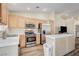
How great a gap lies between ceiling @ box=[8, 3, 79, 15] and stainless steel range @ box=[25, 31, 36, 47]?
0.36 metres

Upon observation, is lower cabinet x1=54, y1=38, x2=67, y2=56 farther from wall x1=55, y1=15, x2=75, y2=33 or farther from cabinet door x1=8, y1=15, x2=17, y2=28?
cabinet door x1=8, y1=15, x2=17, y2=28

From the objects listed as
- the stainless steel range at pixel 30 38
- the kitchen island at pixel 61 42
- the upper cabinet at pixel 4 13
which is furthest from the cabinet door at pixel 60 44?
the upper cabinet at pixel 4 13

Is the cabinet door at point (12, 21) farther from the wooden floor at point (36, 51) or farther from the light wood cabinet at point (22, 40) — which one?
the wooden floor at point (36, 51)

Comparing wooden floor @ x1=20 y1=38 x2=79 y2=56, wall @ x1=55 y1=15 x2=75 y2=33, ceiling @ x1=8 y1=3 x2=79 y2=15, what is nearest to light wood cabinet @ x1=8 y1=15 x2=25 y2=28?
ceiling @ x1=8 y1=3 x2=79 y2=15

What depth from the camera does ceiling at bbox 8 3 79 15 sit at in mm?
1451

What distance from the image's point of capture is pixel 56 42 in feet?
5.37

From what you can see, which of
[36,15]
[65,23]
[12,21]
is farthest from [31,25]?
[65,23]

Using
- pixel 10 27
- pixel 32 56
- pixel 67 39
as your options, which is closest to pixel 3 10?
pixel 10 27

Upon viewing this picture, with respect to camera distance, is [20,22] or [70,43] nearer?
[20,22]

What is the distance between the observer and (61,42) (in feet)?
5.42

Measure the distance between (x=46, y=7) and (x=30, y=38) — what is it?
53cm

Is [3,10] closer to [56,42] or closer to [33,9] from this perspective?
[33,9]

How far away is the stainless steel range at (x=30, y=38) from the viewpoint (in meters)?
1.63

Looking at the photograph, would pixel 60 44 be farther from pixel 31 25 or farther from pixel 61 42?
pixel 31 25
